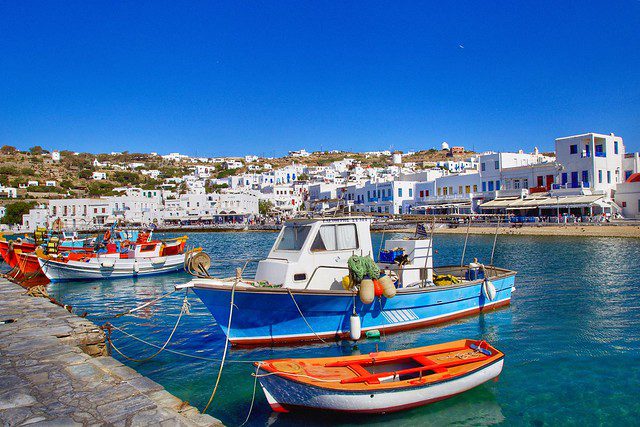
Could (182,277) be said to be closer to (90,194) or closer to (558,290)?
(558,290)

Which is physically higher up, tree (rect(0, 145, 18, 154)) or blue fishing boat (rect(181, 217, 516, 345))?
tree (rect(0, 145, 18, 154))

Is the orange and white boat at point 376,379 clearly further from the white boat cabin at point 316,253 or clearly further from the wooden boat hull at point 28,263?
the wooden boat hull at point 28,263

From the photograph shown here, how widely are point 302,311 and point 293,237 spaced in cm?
245

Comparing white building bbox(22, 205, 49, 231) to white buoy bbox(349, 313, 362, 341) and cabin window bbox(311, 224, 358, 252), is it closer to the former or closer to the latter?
cabin window bbox(311, 224, 358, 252)

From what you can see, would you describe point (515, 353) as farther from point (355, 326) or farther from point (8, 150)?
point (8, 150)

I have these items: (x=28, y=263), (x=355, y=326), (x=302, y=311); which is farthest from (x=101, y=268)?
A: (x=355, y=326)

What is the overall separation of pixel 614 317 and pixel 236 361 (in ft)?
38.1

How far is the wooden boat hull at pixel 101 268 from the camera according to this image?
25406 millimetres

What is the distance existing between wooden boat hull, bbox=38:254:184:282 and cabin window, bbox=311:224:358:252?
60.8ft

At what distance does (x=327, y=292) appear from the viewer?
1055 cm

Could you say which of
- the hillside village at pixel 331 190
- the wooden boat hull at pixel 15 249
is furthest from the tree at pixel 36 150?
the wooden boat hull at pixel 15 249

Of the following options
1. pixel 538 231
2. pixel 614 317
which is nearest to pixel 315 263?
pixel 614 317

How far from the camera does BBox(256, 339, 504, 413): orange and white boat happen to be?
23.4 ft

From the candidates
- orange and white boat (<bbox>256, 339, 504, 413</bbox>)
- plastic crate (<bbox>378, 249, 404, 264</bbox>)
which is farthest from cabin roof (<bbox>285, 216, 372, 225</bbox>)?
orange and white boat (<bbox>256, 339, 504, 413</bbox>)
